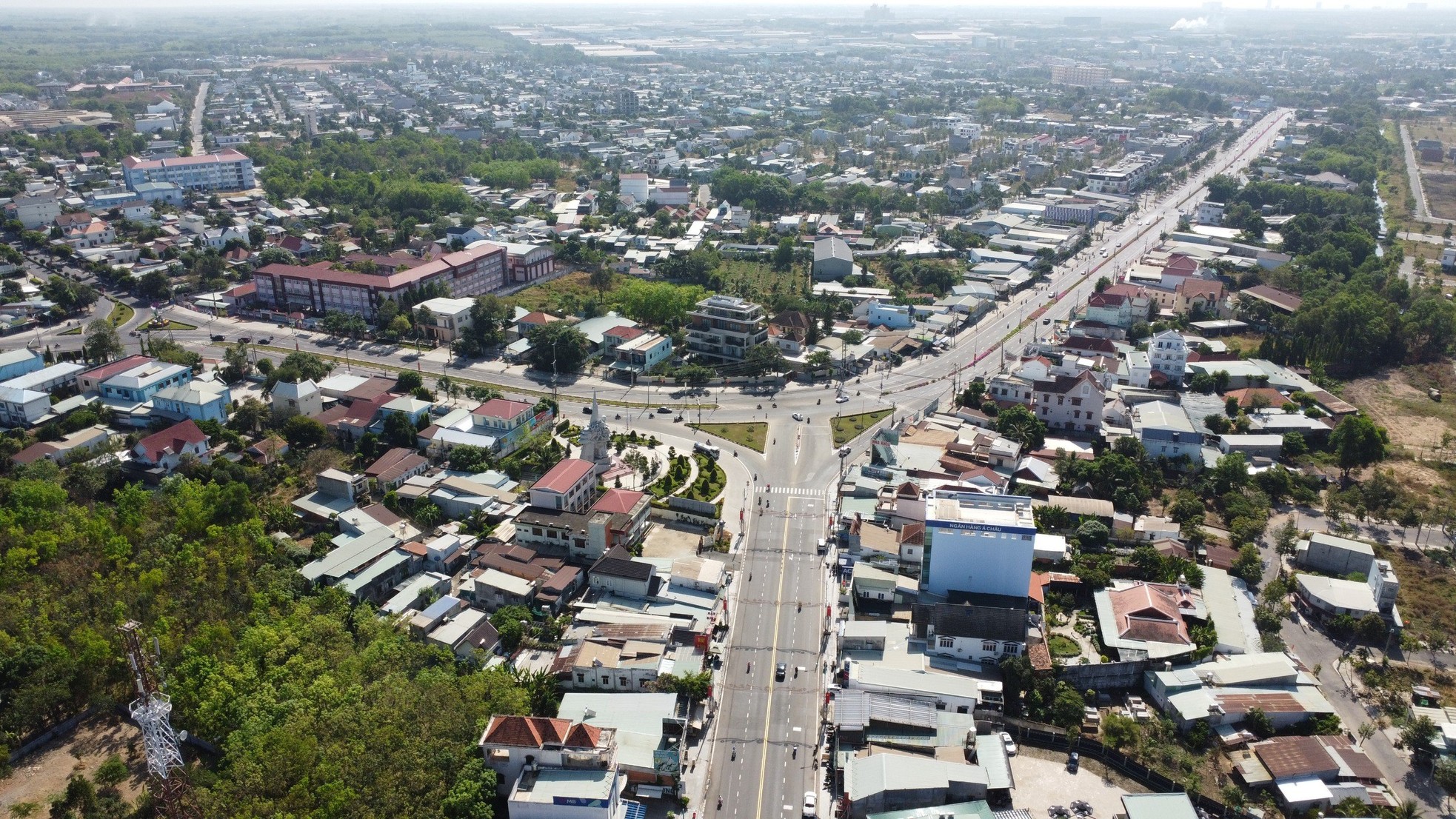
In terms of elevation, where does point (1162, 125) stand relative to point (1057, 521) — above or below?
above

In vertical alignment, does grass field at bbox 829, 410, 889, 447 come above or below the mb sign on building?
below

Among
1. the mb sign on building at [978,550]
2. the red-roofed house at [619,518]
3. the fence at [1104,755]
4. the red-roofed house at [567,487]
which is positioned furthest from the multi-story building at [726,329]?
the fence at [1104,755]

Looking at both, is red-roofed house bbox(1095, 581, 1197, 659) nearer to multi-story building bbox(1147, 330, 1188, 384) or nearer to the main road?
the main road

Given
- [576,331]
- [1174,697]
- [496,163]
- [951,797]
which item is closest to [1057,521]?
[1174,697]

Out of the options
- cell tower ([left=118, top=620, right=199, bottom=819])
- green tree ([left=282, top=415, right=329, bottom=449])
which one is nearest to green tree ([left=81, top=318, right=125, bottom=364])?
green tree ([left=282, top=415, right=329, bottom=449])

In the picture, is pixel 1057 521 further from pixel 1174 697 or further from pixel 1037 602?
pixel 1174 697

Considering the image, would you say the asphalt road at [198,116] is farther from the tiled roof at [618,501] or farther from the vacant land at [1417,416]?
the vacant land at [1417,416]

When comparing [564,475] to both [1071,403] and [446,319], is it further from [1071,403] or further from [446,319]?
[1071,403]
